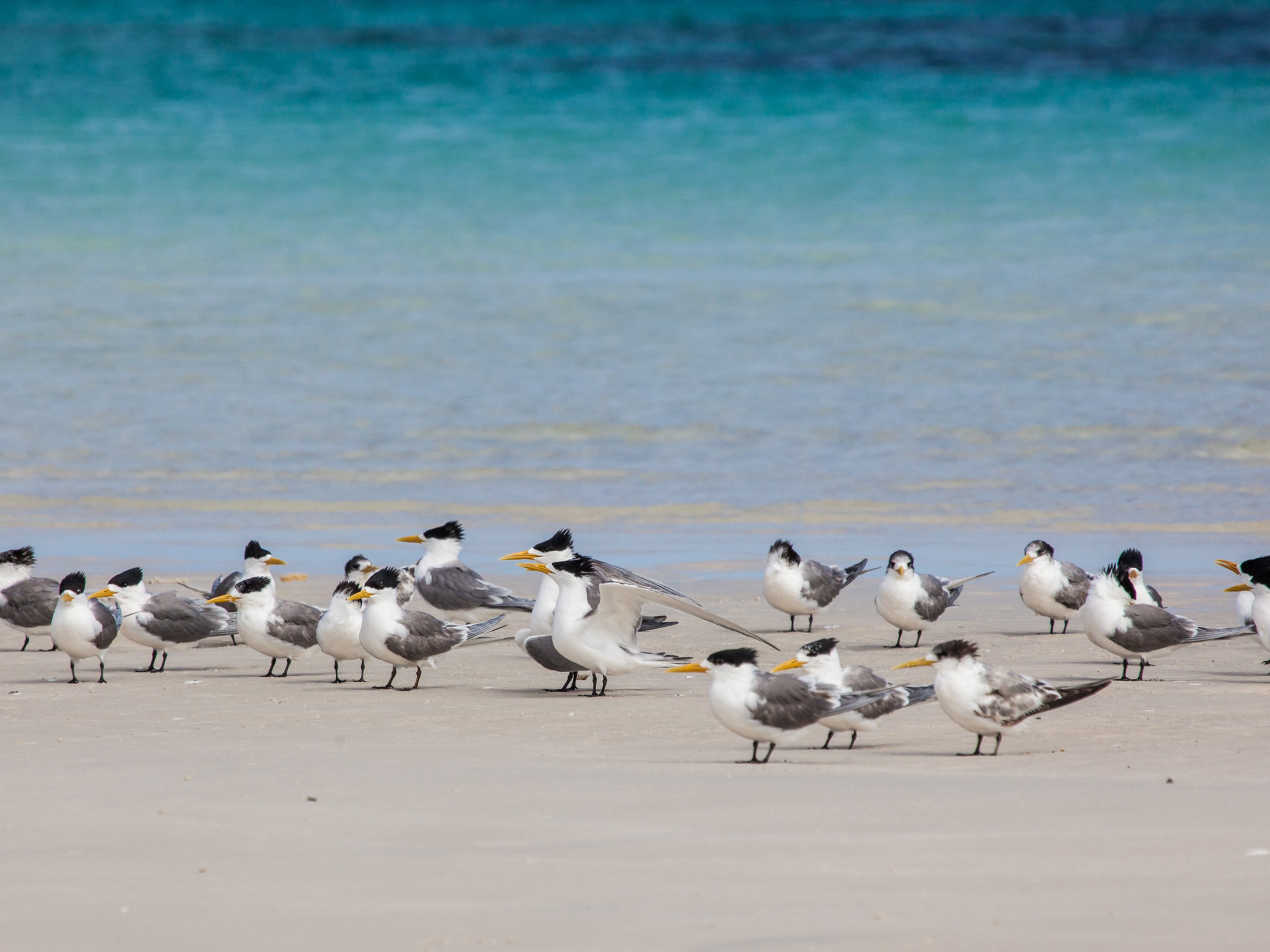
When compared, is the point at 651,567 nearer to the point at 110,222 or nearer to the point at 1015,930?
the point at 1015,930

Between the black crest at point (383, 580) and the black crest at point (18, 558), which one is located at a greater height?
the black crest at point (383, 580)

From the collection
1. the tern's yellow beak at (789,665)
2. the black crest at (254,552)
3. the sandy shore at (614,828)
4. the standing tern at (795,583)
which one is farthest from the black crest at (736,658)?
the black crest at (254,552)

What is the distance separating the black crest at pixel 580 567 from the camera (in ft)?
28.3

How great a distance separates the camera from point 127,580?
9.41m

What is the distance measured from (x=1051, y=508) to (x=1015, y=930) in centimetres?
1046

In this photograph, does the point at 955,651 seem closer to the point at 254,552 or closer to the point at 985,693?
the point at 985,693

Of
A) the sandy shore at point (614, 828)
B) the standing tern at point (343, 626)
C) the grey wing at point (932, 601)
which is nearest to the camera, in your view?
the sandy shore at point (614, 828)

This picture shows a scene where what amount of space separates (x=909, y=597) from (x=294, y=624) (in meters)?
3.48

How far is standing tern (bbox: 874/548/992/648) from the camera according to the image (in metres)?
9.48

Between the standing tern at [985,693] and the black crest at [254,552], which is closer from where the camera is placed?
the standing tern at [985,693]

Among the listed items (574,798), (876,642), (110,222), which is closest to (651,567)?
(876,642)

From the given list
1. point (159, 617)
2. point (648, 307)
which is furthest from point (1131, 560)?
point (648, 307)

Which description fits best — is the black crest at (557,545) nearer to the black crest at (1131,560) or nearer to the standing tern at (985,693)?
the standing tern at (985,693)

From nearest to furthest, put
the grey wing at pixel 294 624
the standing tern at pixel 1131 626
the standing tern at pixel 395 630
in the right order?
the standing tern at pixel 1131 626, the standing tern at pixel 395 630, the grey wing at pixel 294 624
